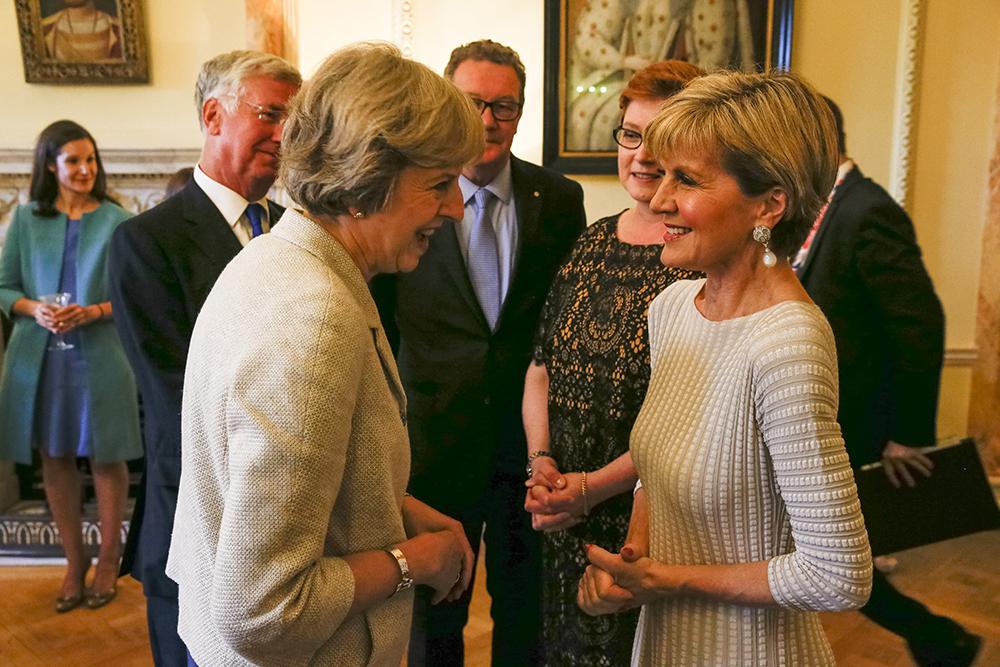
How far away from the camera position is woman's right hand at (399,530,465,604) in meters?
1.15

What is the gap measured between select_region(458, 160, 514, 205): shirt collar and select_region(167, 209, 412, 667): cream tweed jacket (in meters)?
1.10

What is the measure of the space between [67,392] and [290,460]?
3.06 m

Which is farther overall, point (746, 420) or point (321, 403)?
point (746, 420)

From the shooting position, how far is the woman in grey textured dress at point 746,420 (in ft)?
3.65

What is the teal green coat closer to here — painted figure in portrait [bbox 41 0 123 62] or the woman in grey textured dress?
painted figure in portrait [bbox 41 0 123 62]

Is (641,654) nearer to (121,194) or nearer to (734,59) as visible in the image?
(734,59)

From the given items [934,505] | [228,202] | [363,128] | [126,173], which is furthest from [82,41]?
[934,505]

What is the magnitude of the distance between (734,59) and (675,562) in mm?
3533

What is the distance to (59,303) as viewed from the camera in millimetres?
3420

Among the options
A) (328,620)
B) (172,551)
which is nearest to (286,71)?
(172,551)

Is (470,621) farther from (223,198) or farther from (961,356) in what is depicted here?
(961,356)

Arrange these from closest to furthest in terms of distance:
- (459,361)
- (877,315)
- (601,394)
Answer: (601,394) < (459,361) < (877,315)

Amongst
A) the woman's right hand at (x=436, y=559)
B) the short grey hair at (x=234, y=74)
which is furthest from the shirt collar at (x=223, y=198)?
the woman's right hand at (x=436, y=559)

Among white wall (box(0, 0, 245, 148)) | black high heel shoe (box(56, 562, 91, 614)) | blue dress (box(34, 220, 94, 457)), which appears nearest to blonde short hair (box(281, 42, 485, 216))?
blue dress (box(34, 220, 94, 457))
